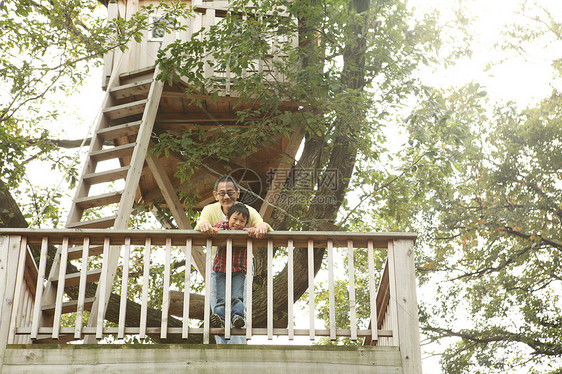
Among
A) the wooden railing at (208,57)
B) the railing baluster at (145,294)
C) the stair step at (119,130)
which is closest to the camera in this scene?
the railing baluster at (145,294)

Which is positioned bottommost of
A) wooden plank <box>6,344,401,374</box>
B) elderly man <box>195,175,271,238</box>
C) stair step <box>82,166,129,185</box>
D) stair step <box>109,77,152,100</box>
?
wooden plank <box>6,344,401,374</box>

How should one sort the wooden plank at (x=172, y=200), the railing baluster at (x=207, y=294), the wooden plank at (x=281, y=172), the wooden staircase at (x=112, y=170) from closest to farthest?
the railing baluster at (x=207, y=294), the wooden staircase at (x=112, y=170), the wooden plank at (x=281, y=172), the wooden plank at (x=172, y=200)

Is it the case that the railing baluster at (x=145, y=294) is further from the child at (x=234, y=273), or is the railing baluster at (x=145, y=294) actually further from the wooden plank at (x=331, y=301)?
the wooden plank at (x=331, y=301)

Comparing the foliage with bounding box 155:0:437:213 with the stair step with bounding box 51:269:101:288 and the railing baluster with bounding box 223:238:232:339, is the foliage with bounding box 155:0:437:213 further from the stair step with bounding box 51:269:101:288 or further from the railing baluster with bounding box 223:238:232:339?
the railing baluster with bounding box 223:238:232:339

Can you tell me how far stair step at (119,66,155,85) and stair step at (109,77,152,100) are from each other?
0.19 metres

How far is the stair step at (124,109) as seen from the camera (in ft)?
27.3

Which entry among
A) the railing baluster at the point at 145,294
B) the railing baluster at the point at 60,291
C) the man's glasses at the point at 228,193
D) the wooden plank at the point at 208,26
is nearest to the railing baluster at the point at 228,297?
the railing baluster at the point at 145,294

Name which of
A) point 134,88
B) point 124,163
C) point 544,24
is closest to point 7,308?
point 134,88

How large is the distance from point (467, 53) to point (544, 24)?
515 centimetres

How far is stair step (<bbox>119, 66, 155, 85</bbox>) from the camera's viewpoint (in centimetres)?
892

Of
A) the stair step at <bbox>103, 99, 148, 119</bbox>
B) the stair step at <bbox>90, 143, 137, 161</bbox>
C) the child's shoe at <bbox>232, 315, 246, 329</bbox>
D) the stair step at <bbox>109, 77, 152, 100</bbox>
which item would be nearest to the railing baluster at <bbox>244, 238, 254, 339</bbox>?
the child's shoe at <bbox>232, 315, 246, 329</bbox>

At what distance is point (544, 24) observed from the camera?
15.5m

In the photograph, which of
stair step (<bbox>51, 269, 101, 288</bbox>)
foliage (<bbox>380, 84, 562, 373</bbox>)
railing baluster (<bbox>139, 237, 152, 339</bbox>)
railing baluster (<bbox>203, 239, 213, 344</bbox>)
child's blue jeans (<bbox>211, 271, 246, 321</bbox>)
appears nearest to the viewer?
railing baluster (<bbox>139, 237, 152, 339</bbox>)

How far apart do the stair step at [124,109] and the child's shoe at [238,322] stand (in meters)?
4.19
